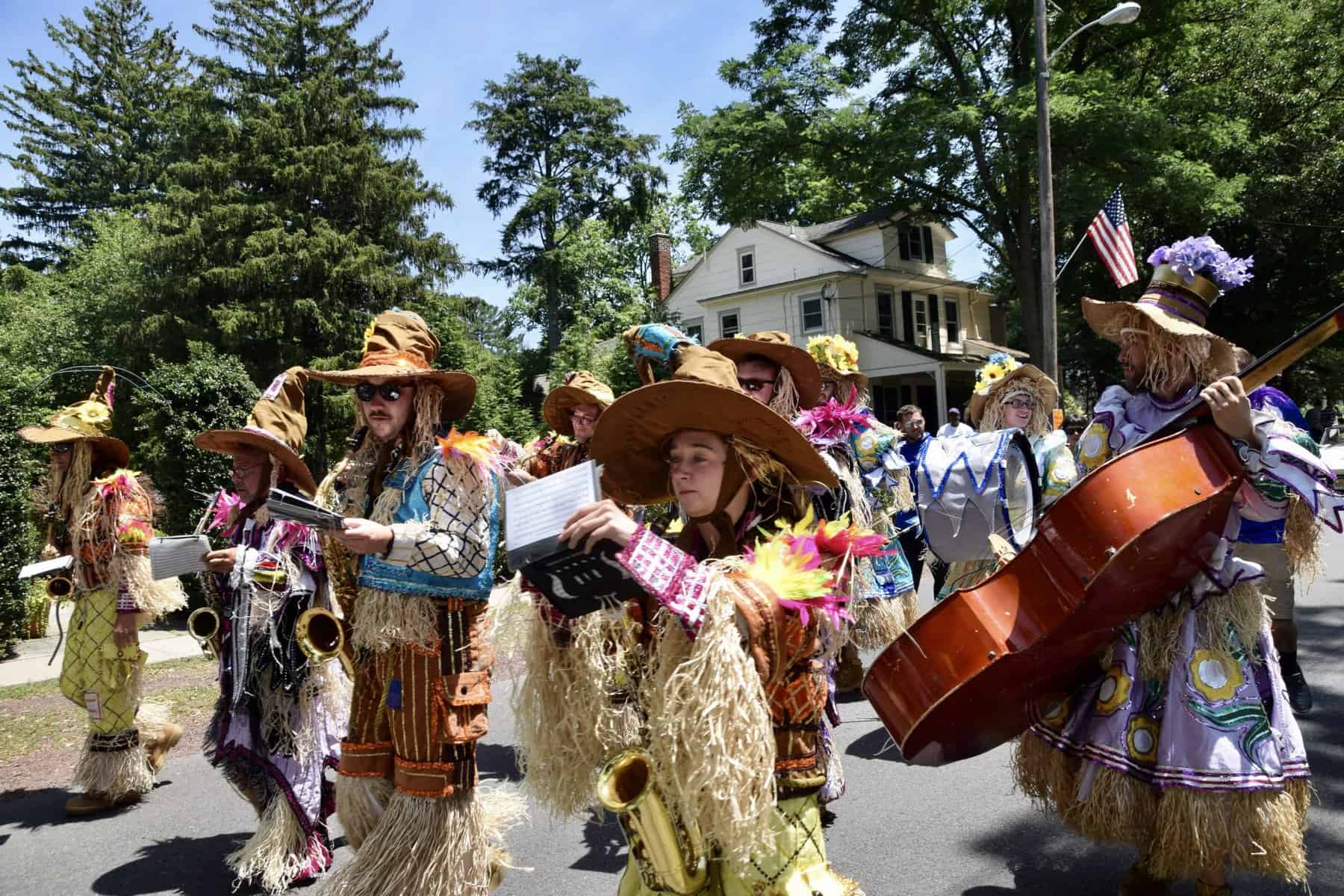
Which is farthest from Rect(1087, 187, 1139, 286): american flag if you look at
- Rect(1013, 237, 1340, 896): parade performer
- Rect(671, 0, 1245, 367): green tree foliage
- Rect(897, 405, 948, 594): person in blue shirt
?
Rect(671, 0, 1245, 367): green tree foliage

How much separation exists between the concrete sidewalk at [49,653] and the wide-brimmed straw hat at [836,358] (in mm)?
6856

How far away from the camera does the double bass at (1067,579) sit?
2.71 m

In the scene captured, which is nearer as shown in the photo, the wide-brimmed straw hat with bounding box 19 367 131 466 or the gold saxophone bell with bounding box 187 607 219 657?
the gold saxophone bell with bounding box 187 607 219 657

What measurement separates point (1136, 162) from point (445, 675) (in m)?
21.1

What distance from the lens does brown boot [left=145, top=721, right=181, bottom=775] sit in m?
5.59

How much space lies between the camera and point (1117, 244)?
26.1 ft

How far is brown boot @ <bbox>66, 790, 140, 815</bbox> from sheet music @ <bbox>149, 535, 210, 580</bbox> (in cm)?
208

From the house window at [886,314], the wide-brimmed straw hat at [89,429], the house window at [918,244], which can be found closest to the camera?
the wide-brimmed straw hat at [89,429]

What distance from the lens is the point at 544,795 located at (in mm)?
2316

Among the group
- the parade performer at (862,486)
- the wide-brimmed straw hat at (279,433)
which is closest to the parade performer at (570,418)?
the parade performer at (862,486)

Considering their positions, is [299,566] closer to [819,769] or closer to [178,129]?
[819,769]

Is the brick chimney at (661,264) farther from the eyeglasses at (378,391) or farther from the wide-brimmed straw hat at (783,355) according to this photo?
the eyeglasses at (378,391)

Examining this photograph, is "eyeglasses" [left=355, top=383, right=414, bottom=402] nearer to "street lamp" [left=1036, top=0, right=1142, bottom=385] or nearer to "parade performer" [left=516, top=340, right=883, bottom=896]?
"parade performer" [left=516, top=340, right=883, bottom=896]

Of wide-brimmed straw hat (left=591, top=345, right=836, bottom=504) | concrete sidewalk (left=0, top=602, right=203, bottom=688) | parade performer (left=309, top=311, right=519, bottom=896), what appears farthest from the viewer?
concrete sidewalk (left=0, top=602, right=203, bottom=688)
